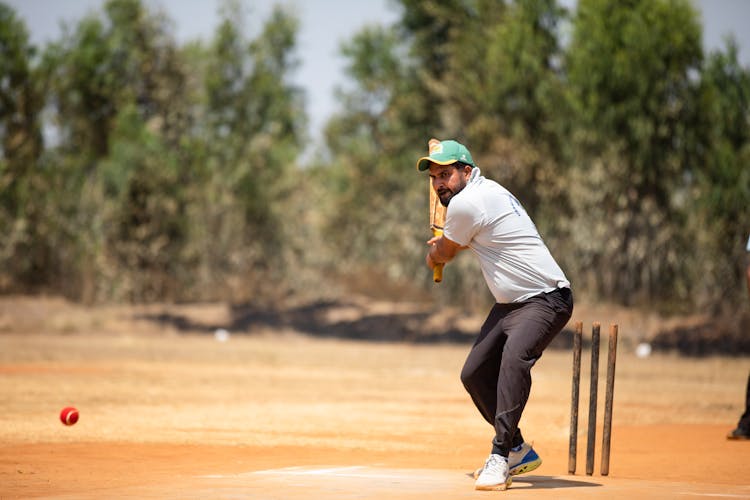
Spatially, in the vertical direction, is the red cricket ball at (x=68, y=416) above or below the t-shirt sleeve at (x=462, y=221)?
below

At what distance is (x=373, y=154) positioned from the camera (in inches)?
2138

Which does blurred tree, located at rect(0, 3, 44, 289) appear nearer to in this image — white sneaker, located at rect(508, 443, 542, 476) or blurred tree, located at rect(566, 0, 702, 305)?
blurred tree, located at rect(566, 0, 702, 305)

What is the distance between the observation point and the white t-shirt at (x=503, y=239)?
7.29 m

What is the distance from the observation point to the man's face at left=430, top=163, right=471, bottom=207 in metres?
7.52

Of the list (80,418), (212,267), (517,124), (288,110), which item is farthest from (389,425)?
(288,110)

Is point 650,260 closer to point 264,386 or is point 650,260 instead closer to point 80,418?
point 264,386

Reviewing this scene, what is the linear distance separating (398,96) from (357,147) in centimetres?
942

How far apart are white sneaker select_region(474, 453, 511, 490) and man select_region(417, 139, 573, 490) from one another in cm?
2

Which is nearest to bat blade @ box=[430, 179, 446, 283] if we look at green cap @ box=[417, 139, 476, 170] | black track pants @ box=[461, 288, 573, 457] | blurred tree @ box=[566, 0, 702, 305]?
green cap @ box=[417, 139, 476, 170]

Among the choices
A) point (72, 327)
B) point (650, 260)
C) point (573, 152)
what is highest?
point (573, 152)

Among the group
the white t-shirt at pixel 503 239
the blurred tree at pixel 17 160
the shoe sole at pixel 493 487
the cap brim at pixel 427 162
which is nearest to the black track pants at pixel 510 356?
the white t-shirt at pixel 503 239

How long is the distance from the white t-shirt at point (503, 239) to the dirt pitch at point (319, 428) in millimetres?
1337

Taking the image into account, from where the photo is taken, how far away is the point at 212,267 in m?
46.2

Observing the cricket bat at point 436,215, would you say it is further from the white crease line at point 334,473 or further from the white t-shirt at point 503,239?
the white crease line at point 334,473
